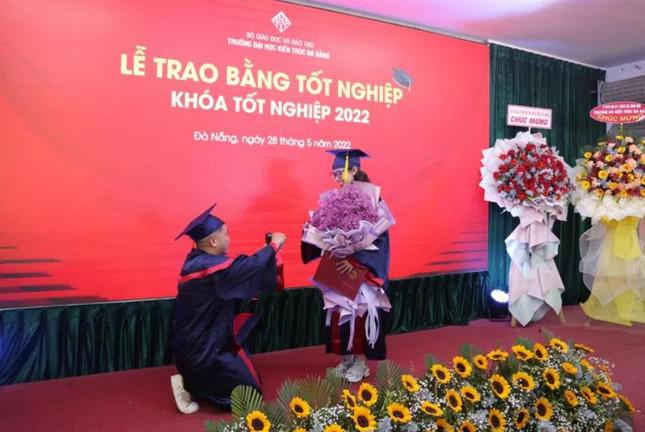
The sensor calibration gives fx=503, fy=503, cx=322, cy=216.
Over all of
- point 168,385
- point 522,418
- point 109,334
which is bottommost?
point 168,385

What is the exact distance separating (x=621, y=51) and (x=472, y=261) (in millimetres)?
3036

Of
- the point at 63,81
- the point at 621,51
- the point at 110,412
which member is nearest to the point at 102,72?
the point at 63,81

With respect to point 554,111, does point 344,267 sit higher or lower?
lower

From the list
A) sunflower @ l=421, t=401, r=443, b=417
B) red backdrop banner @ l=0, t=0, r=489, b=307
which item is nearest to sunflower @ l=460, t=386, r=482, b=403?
sunflower @ l=421, t=401, r=443, b=417

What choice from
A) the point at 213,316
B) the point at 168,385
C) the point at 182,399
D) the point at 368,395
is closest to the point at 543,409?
the point at 368,395

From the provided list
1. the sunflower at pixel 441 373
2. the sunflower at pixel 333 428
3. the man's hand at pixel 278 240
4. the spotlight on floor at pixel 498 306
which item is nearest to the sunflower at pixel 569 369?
the sunflower at pixel 441 373

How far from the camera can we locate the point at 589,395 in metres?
2.09

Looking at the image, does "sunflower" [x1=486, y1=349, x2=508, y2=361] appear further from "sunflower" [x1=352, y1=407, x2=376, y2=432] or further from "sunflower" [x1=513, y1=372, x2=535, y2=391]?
"sunflower" [x1=352, y1=407, x2=376, y2=432]

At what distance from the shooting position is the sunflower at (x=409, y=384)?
1.81 meters

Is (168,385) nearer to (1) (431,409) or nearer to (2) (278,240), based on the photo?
(2) (278,240)

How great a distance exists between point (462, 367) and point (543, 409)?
0.36 m

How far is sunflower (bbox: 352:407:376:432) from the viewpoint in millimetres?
1624

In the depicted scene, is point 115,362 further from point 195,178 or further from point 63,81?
point 63,81

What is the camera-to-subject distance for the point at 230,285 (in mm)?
2736
